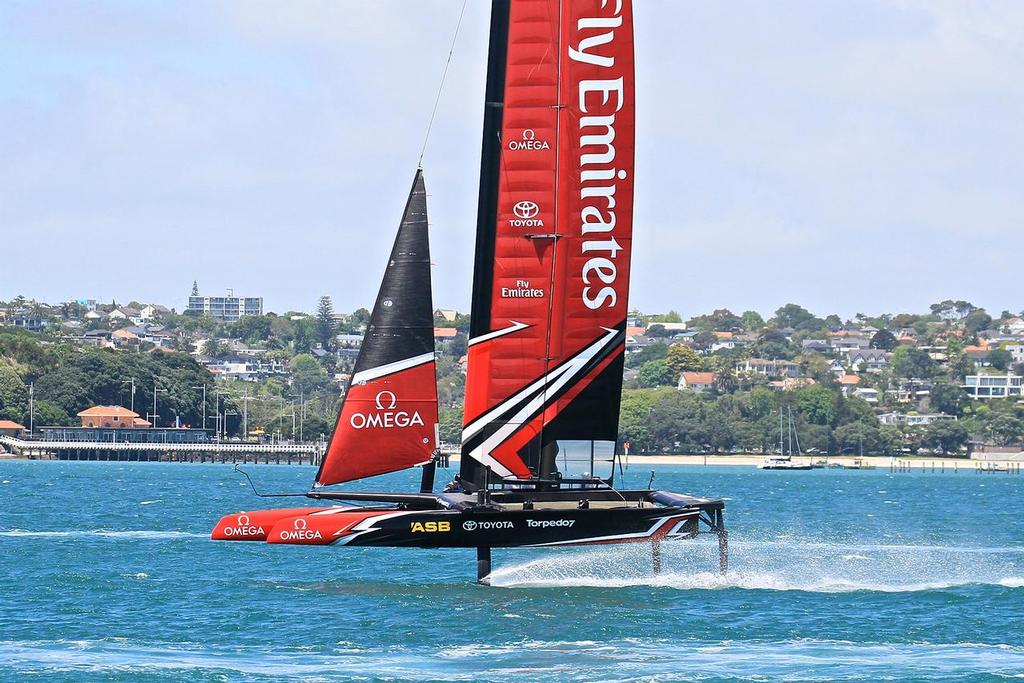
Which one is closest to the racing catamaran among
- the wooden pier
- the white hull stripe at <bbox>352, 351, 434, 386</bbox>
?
the white hull stripe at <bbox>352, 351, 434, 386</bbox>

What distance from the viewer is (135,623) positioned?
2689cm

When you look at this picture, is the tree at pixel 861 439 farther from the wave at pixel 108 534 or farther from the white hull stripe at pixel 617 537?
the white hull stripe at pixel 617 537

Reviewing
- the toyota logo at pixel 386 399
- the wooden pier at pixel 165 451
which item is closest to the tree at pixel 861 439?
the wooden pier at pixel 165 451

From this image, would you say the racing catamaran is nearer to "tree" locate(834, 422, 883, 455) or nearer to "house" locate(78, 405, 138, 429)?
"house" locate(78, 405, 138, 429)

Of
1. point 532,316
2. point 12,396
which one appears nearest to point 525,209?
point 532,316

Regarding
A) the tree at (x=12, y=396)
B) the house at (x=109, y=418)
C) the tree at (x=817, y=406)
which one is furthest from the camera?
the tree at (x=817, y=406)

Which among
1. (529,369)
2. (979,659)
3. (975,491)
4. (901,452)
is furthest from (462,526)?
(901,452)

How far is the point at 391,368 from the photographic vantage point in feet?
104

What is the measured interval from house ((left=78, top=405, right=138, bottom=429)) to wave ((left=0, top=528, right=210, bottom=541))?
391 feet

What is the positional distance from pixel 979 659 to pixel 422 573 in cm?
1344

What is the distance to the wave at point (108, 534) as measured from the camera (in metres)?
43.5

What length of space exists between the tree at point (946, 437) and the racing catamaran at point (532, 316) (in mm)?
160706

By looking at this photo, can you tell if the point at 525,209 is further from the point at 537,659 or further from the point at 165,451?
the point at 165,451

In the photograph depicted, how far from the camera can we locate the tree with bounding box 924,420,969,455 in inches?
7367
